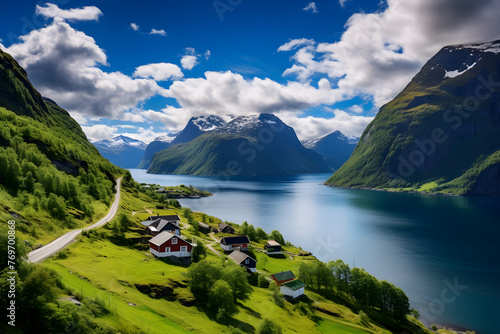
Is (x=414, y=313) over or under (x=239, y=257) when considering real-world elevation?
under

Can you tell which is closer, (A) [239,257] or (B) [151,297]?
(B) [151,297]

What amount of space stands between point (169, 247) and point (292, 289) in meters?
29.9

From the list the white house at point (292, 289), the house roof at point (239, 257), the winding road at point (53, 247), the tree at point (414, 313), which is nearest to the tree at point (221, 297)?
the white house at point (292, 289)

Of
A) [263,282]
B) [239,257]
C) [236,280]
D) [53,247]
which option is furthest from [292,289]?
[53,247]

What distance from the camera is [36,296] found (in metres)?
24.2

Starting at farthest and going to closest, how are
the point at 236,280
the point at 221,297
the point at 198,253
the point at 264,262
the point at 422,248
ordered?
the point at 422,248, the point at 264,262, the point at 198,253, the point at 236,280, the point at 221,297

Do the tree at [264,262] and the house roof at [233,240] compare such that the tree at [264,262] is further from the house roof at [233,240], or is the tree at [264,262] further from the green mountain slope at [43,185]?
the green mountain slope at [43,185]

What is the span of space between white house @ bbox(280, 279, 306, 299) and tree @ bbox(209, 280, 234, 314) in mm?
20511

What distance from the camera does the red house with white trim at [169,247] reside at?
2618 inches

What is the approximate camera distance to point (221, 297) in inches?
1903

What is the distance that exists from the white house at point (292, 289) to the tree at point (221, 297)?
20.5 meters

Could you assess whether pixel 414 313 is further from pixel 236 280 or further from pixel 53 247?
pixel 53 247

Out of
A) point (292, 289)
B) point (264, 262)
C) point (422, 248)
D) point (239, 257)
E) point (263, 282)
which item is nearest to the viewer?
point (292, 289)

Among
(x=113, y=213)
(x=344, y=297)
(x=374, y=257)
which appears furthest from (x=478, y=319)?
(x=113, y=213)
